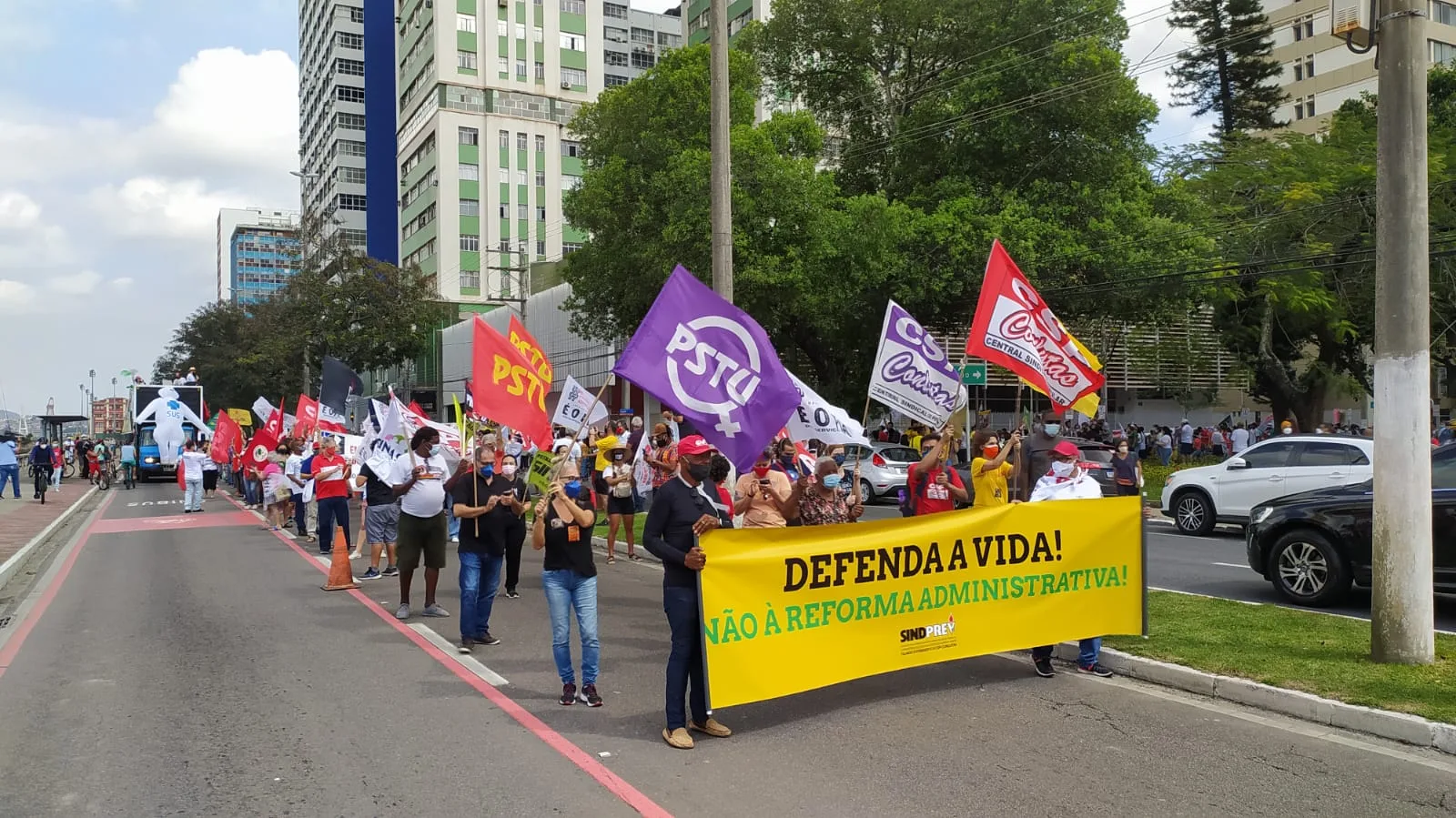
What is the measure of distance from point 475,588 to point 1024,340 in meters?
5.45

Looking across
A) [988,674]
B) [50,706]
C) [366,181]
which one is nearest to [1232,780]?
[988,674]

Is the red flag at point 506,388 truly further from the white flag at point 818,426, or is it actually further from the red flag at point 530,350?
the white flag at point 818,426

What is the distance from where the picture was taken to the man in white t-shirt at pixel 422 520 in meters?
10.5

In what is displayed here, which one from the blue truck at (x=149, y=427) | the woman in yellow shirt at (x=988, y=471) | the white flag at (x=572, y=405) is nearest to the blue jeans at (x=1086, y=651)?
the woman in yellow shirt at (x=988, y=471)

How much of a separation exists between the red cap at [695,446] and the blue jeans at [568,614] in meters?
1.07

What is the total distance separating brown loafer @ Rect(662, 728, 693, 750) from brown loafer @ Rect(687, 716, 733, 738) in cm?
14

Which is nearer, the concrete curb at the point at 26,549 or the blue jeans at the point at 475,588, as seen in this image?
the blue jeans at the point at 475,588

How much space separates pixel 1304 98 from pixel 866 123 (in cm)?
3792

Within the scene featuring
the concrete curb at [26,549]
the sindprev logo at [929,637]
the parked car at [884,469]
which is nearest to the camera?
the sindprev logo at [929,637]

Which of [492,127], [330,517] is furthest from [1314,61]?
[330,517]

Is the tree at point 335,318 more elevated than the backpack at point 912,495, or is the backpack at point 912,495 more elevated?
the tree at point 335,318

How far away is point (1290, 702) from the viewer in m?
7.02

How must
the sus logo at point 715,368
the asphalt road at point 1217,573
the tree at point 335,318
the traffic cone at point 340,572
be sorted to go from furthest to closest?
the tree at point 335,318, the traffic cone at point 340,572, the asphalt road at point 1217,573, the sus logo at point 715,368

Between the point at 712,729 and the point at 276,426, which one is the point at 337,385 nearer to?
the point at 276,426
